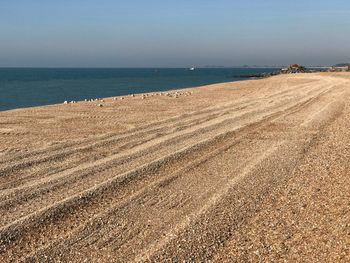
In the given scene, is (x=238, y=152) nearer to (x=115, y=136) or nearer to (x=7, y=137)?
(x=115, y=136)

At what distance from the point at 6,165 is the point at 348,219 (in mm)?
7062

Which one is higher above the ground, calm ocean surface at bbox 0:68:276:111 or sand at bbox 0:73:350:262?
sand at bbox 0:73:350:262

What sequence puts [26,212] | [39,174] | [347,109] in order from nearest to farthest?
[26,212] < [39,174] < [347,109]

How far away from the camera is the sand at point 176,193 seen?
5.99 metres

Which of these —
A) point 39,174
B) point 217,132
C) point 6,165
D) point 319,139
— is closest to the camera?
point 39,174

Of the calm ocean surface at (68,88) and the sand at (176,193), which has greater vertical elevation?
the sand at (176,193)

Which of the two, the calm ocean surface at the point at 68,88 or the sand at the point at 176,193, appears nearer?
the sand at the point at 176,193

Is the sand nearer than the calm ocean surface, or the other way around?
the sand

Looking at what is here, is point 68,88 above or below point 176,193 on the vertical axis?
below

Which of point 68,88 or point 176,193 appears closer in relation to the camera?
point 176,193

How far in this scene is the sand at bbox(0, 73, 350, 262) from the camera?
599cm

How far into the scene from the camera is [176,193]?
27.0 ft

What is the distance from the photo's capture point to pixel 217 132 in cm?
1435

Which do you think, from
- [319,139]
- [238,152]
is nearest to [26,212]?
[238,152]
